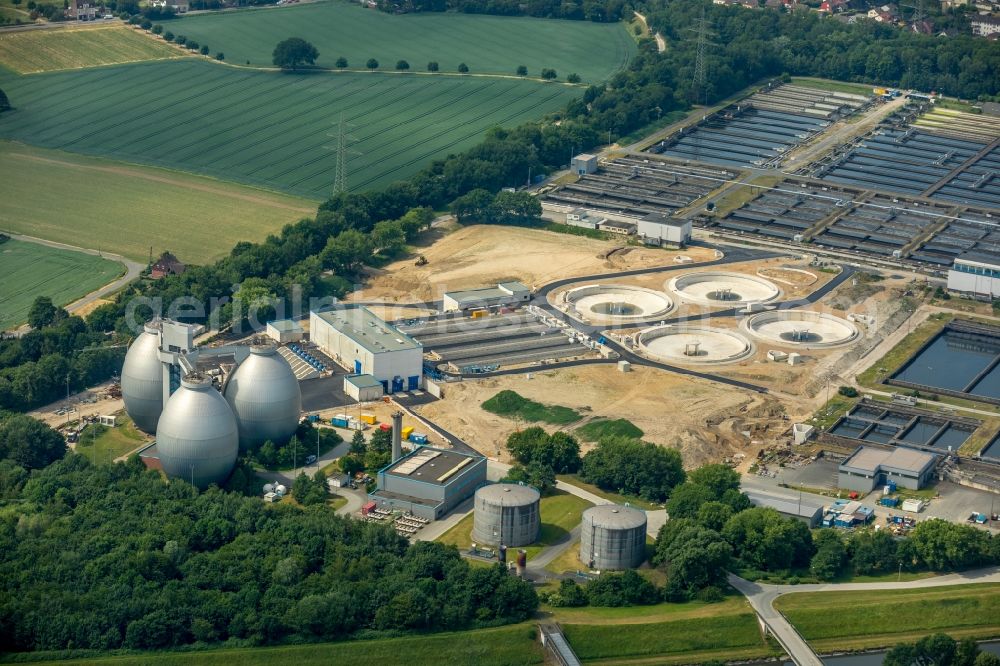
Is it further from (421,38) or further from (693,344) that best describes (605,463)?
(421,38)

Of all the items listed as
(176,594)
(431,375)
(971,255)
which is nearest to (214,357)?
(431,375)

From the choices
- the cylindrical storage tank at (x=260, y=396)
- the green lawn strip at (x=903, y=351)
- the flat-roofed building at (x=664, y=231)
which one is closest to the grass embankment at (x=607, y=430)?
the cylindrical storage tank at (x=260, y=396)

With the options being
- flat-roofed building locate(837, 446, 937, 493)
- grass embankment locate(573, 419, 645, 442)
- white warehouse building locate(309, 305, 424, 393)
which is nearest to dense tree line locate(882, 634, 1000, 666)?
flat-roofed building locate(837, 446, 937, 493)

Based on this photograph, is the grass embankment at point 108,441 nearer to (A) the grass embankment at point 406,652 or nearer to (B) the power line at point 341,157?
(A) the grass embankment at point 406,652

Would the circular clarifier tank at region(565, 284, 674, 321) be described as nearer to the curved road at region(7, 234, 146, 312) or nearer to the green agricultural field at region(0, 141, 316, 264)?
the green agricultural field at region(0, 141, 316, 264)

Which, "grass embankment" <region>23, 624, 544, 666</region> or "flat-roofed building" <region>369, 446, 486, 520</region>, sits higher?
"flat-roofed building" <region>369, 446, 486, 520</region>

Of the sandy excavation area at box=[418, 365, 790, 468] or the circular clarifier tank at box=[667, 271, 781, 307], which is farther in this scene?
the circular clarifier tank at box=[667, 271, 781, 307]

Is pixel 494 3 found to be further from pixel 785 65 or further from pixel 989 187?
pixel 989 187
